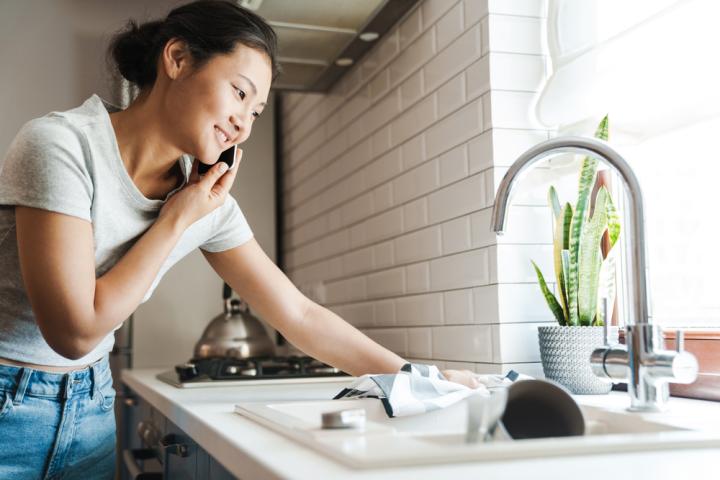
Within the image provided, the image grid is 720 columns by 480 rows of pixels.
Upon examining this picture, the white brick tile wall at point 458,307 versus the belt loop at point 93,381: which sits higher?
the white brick tile wall at point 458,307

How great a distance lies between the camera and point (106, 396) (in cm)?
136

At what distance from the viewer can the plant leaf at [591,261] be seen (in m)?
1.33

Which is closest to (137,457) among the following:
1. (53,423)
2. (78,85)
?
(53,423)

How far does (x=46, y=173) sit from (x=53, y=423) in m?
0.43

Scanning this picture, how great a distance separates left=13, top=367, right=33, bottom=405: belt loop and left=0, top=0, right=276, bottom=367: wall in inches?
57.8

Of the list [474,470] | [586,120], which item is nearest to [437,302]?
[586,120]

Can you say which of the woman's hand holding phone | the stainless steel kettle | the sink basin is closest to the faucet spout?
the sink basin

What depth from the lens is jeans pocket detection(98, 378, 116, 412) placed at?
1.34m

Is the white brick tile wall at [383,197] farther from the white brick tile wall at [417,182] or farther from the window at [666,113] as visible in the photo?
the window at [666,113]

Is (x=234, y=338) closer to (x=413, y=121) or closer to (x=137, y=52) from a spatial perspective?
(x=413, y=121)

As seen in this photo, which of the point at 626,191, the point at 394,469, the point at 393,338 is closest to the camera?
the point at 394,469

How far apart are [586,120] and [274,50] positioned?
0.64 meters

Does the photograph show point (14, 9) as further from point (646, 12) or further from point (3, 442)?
point (646, 12)

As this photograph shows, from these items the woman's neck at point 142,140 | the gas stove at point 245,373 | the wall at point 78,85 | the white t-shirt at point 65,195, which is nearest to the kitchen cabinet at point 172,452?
the gas stove at point 245,373
